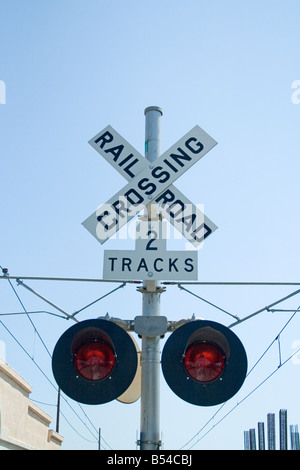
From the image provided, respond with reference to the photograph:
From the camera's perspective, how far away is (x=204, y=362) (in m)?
3.47

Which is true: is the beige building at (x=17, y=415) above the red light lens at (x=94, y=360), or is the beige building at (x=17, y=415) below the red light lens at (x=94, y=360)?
above

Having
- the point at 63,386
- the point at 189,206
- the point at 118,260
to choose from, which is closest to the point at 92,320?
the point at 63,386

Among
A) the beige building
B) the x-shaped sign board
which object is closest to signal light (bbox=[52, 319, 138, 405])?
the x-shaped sign board

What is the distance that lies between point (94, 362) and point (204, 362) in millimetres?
675

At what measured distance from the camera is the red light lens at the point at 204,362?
3.45 meters

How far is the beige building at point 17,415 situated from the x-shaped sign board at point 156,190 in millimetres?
12435

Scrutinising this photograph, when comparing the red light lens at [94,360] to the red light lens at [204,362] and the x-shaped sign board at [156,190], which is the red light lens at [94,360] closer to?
the red light lens at [204,362]

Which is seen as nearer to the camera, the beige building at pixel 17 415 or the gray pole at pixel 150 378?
the gray pole at pixel 150 378

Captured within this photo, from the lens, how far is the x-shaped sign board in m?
4.32

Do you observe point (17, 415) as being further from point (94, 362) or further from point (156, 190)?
point (94, 362)

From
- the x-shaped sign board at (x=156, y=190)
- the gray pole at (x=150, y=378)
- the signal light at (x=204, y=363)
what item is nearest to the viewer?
the signal light at (x=204, y=363)

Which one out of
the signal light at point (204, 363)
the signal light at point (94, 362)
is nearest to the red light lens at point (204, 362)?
the signal light at point (204, 363)

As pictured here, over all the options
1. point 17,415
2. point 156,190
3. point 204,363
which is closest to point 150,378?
point 204,363
